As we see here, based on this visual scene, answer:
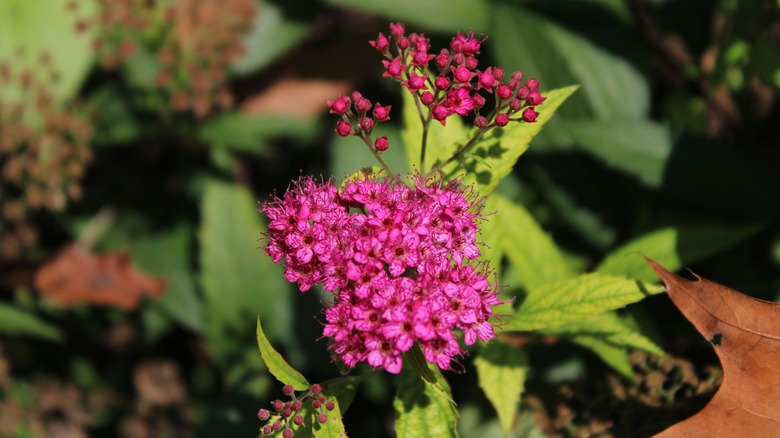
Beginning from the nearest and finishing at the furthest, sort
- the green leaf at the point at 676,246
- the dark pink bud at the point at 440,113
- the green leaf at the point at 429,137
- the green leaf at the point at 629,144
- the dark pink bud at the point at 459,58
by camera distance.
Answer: the dark pink bud at the point at 440,113 < the dark pink bud at the point at 459,58 < the green leaf at the point at 429,137 < the green leaf at the point at 676,246 < the green leaf at the point at 629,144

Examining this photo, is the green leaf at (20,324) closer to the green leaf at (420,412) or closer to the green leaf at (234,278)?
the green leaf at (234,278)

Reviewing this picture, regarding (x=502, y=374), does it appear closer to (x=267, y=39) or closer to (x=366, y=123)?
(x=366, y=123)

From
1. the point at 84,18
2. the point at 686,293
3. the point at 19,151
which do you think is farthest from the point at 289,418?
the point at 84,18

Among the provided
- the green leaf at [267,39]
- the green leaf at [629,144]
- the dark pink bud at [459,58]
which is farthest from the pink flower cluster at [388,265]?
the green leaf at [267,39]

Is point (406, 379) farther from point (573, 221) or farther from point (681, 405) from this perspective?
point (573, 221)

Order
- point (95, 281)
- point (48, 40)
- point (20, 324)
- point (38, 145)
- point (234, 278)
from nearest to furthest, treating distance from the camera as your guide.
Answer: point (20, 324) → point (38, 145) → point (234, 278) → point (95, 281) → point (48, 40)

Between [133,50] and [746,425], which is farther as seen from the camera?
[133,50]

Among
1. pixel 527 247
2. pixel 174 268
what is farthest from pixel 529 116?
pixel 174 268
